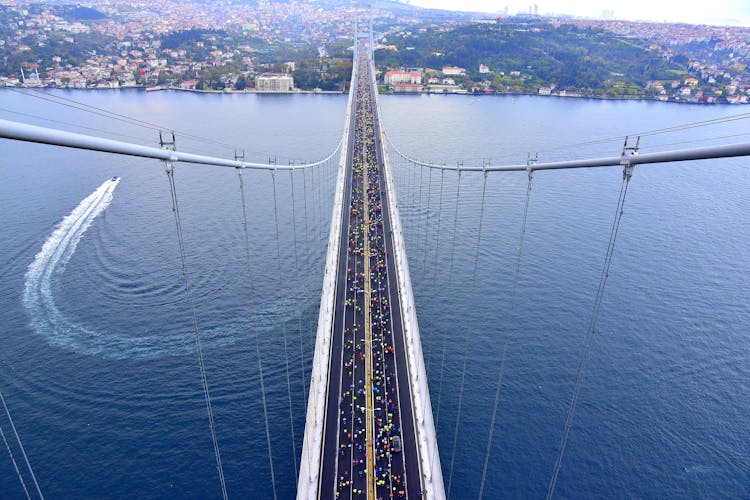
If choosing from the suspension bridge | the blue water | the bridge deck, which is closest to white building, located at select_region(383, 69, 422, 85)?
the blue water

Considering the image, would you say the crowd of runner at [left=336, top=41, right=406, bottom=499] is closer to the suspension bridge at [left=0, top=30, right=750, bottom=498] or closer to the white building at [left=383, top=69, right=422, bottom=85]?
the suspension bridge at [left=0, top=30, right=750, bottom=498]

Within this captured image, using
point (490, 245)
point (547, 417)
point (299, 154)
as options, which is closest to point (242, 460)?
point (547, 417)

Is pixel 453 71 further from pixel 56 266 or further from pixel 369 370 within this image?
pixel 369 370

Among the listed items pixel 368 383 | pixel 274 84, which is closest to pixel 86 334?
pixel 368 383

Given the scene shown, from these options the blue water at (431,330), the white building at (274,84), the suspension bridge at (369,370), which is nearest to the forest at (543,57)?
the white building at (274,84)

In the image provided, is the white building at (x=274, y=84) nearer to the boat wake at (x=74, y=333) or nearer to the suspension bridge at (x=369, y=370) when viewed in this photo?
the boat wake at (x=74, y=333)

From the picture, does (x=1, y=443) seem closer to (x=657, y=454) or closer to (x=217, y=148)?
(x=657, y=454)
